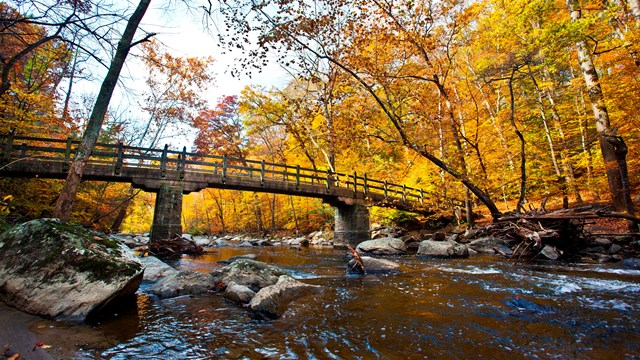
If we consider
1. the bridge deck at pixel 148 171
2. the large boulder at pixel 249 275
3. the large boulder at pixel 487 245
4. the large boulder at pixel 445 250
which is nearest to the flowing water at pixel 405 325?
the large boulder at pixel 249 275

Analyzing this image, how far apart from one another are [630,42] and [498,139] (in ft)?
23.8

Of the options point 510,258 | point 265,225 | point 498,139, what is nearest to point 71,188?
point 510,258

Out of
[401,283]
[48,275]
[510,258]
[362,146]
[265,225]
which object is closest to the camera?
[48,275]

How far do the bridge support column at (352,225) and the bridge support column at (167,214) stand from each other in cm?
818

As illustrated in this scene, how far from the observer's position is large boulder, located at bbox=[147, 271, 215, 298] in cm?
452

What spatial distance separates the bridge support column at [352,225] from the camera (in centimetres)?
1529

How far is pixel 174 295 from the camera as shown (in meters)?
4.52

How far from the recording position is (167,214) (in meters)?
11.1

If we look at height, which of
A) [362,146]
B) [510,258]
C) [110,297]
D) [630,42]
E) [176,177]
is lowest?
[510,258]

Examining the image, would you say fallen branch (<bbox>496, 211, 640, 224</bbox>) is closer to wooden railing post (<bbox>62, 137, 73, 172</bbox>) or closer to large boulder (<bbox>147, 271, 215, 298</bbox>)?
large boulder (<bbox>147, 271, 215, 298</bbox>)

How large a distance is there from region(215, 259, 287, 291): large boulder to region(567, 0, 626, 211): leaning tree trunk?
35.3ft

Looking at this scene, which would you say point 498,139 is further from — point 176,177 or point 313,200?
point 176,177

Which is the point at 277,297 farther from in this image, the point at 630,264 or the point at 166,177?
the point at 166,177

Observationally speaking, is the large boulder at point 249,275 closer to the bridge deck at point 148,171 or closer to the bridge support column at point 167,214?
the bridge deck at point 148,171
